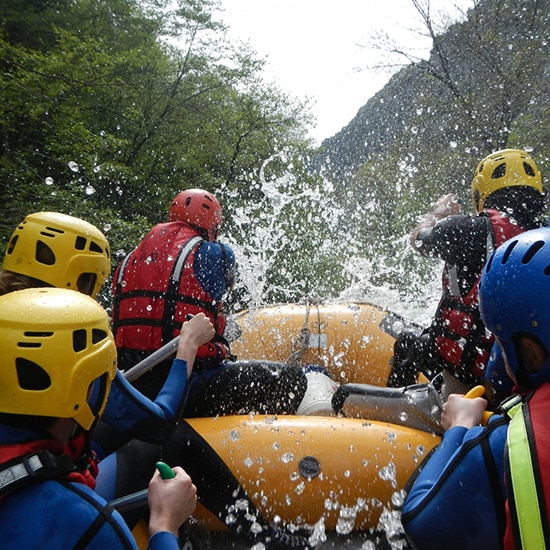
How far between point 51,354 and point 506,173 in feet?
10.3

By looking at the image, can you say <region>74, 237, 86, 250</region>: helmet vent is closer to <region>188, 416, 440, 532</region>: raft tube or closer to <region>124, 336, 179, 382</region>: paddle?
<region>124, 336, 179, 382</region>: paddle

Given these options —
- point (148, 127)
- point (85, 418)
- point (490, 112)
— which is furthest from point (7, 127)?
point (490, 112)

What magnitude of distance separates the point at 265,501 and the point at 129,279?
1.83 m

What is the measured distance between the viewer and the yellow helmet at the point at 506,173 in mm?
3254

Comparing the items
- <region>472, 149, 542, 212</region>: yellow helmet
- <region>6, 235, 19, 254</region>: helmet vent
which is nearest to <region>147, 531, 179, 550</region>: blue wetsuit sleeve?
<region>6, 235, 19, 254</region>: helmet vent

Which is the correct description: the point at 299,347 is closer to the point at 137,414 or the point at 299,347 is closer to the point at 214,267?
the point at 214,267

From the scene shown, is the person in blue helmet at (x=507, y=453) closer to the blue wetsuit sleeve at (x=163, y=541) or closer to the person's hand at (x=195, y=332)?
the blue wetsuit sleeve at (x=163, y=541)

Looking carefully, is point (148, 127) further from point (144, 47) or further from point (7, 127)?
point (7, 127)

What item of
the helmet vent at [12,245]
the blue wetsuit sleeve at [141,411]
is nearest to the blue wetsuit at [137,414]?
the blue wetsuit sleeve at [141,411]

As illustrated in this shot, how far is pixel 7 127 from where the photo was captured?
8.01 m

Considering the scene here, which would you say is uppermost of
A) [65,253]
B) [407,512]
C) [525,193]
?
[525,193]

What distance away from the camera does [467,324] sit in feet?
9.98

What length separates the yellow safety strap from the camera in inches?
45.8

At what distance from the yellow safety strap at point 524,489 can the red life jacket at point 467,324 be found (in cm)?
181
